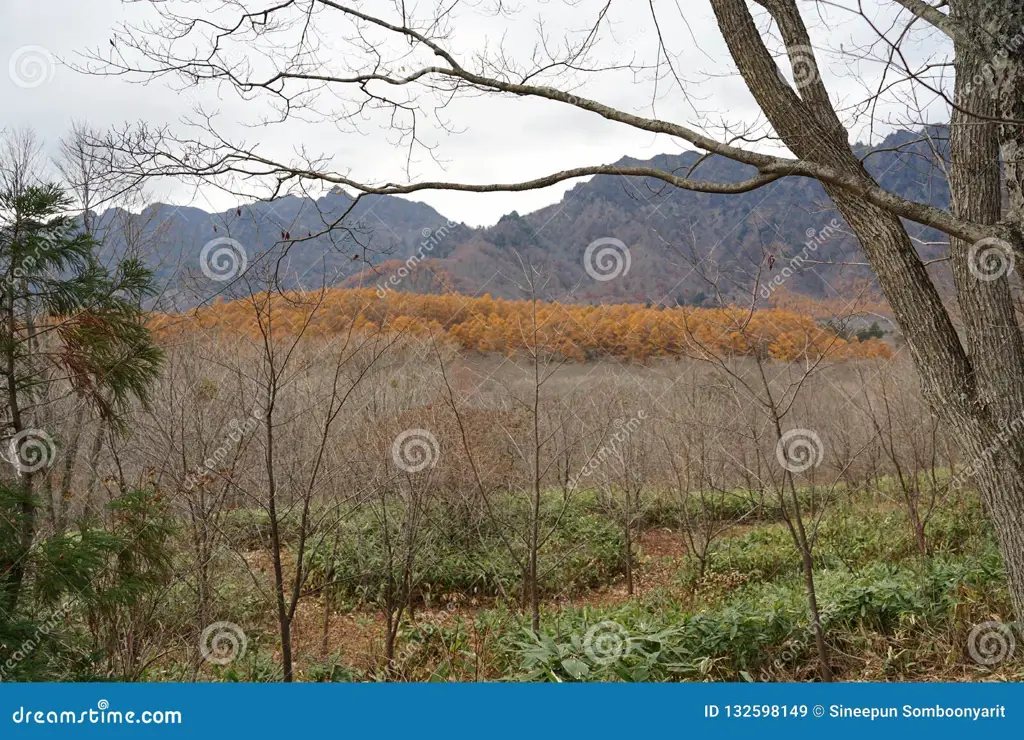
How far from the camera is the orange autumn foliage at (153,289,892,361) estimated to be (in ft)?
21.5

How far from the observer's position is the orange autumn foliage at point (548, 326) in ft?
21.5

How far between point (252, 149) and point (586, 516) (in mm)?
8676

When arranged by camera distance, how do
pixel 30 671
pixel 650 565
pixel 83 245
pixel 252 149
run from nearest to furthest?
pixel 30 671 → pixel 252 149 → pixel 83 245 → pixel 650 565

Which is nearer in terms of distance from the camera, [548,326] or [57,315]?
[57,315]

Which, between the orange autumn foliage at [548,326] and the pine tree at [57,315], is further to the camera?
the orange autumn foliage at [548,326]

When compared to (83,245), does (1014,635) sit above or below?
below

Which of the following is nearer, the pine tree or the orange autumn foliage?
the pine tree

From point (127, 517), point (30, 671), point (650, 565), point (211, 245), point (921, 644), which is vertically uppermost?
point (211, 245)

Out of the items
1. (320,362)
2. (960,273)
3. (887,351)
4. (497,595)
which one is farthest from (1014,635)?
(320,362)

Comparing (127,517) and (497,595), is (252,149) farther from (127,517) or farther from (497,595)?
(497,595)

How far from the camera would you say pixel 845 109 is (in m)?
3.55

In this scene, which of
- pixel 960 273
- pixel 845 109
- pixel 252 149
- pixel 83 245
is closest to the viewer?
pixel 960 273

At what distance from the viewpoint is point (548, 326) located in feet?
20.4

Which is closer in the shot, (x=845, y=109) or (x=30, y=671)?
(x=30, y=671)
